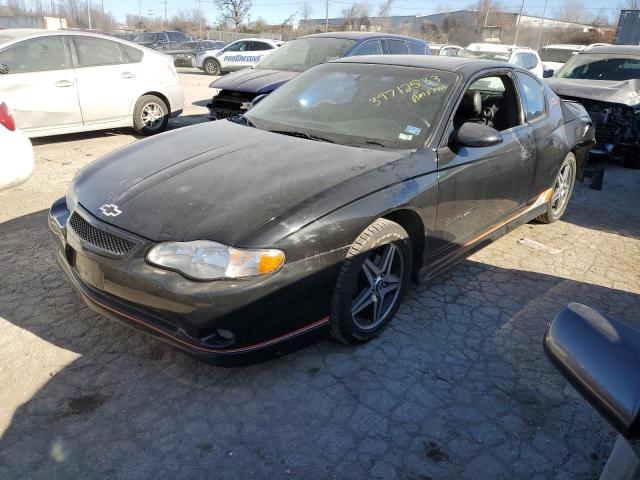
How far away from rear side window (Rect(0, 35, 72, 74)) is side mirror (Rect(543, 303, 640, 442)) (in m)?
7.30

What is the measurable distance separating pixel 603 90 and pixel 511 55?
546 cm

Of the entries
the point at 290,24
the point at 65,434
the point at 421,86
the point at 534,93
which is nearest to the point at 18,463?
the point at 65,434

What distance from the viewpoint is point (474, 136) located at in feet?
10.7

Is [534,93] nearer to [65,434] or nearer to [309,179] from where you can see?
[309,179]

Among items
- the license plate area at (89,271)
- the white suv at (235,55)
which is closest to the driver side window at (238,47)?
the white suv at (235,55)

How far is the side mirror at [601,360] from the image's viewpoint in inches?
40.0

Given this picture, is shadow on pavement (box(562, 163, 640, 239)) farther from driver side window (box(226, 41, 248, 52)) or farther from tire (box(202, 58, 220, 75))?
tire (box(202, 58, 220, 75))

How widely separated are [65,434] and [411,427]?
5.12 feet

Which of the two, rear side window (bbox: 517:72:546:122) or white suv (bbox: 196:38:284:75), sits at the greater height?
rear side window (bbox: 517:72:546:122)

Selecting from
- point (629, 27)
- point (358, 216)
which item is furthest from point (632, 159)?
point (629, 27)

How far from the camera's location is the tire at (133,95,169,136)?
7871mm

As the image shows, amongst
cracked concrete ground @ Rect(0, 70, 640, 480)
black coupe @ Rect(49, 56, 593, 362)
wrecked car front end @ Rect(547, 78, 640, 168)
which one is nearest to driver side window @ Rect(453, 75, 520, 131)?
black coupe @ Rect(49, 56, 593, 362)

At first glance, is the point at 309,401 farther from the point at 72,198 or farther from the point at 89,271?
the point at 72,198

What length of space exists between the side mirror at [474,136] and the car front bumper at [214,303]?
Result: 1224 mm
